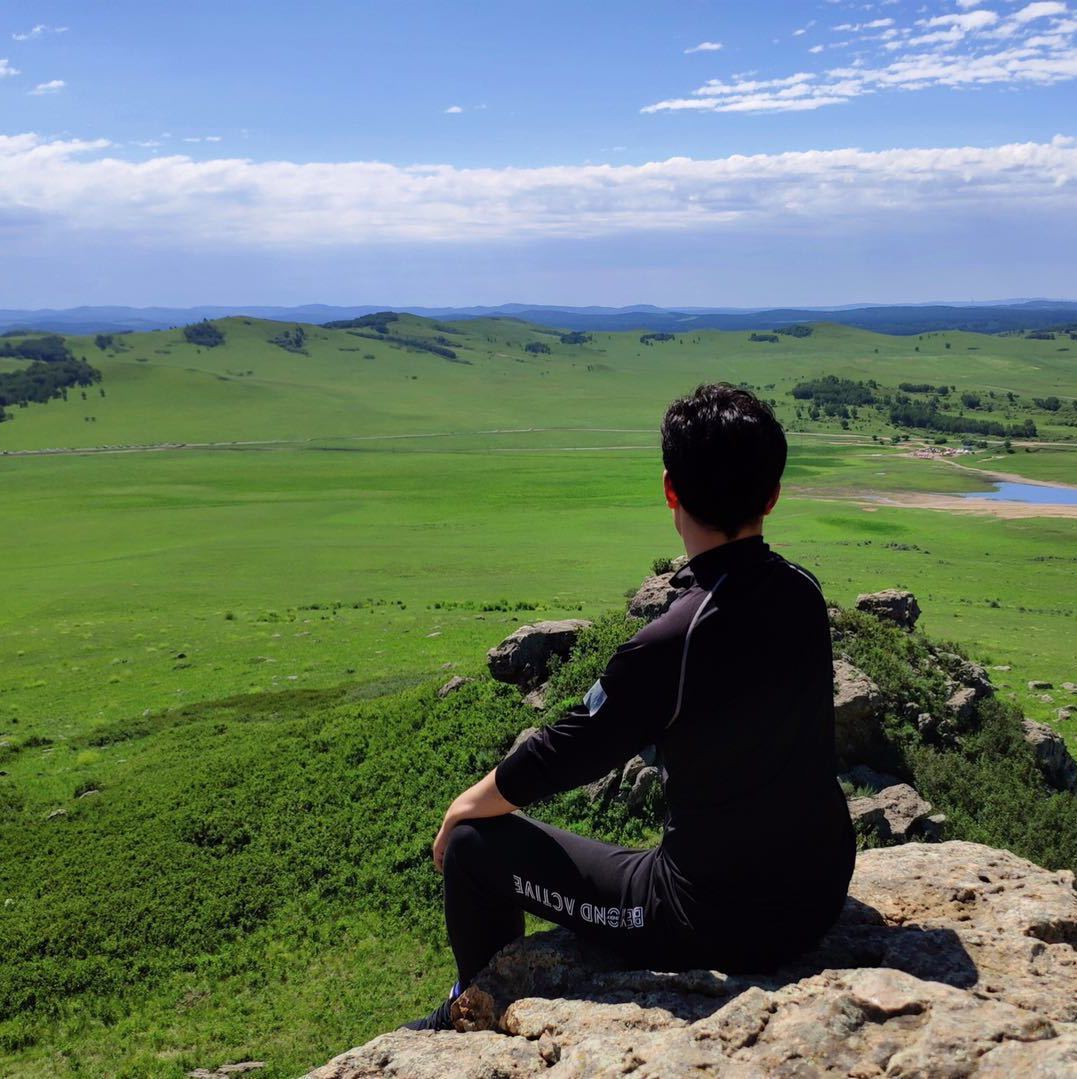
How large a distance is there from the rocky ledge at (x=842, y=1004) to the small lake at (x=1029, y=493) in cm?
9607

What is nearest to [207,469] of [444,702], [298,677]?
[298,677]

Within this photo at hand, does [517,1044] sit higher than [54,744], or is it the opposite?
[517,1044]

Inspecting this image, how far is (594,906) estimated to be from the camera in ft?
18.8

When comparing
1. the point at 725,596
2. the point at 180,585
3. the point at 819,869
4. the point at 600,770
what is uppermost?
the point at 725,596

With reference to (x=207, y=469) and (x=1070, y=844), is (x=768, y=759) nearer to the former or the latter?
(x=1070, y=844)

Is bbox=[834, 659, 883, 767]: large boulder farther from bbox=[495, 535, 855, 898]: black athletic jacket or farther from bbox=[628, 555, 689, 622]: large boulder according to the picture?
bbox=[495, 535, 855, 898]: black athletic jacket

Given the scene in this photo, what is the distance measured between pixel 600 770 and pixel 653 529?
7091 cm

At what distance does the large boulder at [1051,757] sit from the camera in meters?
16.5

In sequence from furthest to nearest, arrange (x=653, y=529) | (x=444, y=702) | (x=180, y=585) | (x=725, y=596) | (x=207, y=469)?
(x=207, y=469) < (x=653, y=529) < (x=180, y=585) < (x=444, y=702) < (x=725, y=596)

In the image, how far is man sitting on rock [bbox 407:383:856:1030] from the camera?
16.7 feet

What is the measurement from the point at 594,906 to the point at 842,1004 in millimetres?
1522

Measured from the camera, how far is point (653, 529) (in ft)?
248

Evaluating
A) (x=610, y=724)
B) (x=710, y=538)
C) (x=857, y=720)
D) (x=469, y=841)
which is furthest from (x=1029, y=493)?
(x=610, y=724)

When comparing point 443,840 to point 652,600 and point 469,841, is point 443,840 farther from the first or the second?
point 652,600
